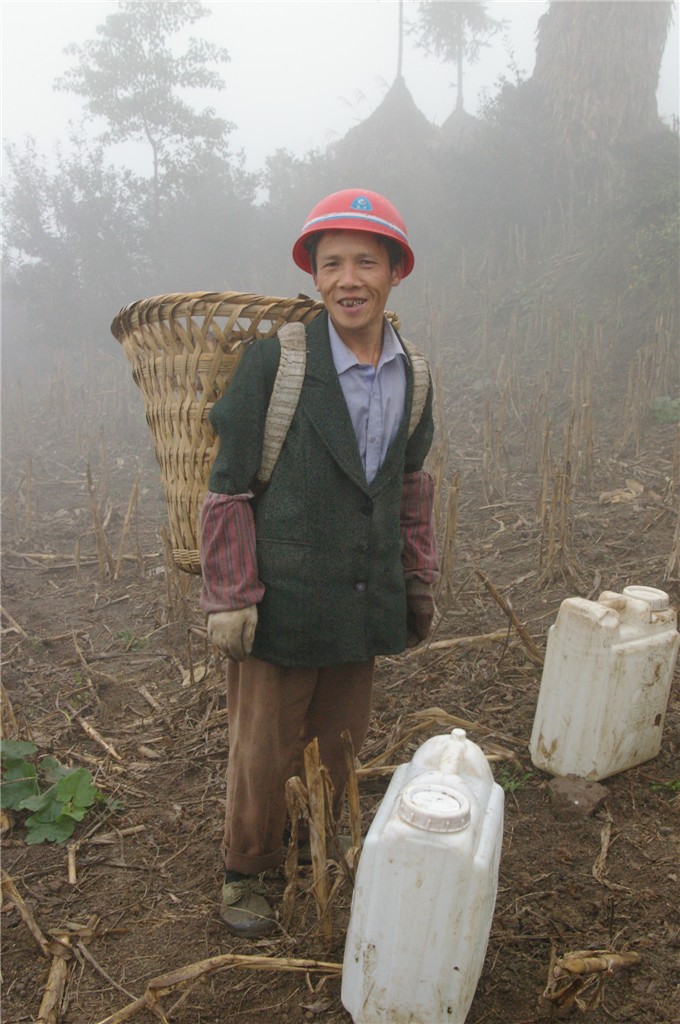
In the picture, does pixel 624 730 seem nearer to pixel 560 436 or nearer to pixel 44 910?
pixel 44 910

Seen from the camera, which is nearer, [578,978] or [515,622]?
[578,978]

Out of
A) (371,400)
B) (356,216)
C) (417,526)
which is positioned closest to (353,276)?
(356,216)

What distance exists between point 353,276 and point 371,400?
11.5 inches

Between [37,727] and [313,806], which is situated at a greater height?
[313,806]

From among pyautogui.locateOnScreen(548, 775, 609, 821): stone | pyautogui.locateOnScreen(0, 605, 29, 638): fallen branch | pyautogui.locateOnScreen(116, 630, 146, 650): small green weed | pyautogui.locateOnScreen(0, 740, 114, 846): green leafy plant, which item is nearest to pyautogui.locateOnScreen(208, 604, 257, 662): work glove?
pyautogui.locateOnScreen(0, 740, 114, 846): green leafy plant

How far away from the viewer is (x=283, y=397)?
180cm

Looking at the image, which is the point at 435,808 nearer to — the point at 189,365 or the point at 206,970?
the point at 206,970

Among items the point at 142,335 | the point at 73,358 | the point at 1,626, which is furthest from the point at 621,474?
the point at 73,358

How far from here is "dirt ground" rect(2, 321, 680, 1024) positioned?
5.74ft

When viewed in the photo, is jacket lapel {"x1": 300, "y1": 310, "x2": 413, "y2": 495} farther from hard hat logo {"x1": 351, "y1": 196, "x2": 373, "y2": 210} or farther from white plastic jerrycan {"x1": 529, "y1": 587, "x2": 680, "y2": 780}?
white plastic jerrycan {"x1": 529, "y1": 587, "x2": 680, "y2": 780}

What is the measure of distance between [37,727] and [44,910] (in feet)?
3.70

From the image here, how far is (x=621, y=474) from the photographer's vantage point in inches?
243

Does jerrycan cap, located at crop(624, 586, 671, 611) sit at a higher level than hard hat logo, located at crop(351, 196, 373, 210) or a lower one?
lower

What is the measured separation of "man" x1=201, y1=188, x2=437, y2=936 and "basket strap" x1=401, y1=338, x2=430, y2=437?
24 millimetres
